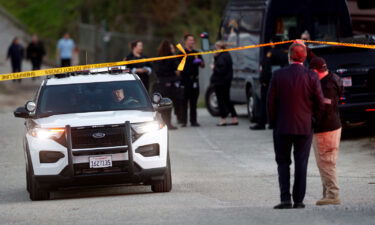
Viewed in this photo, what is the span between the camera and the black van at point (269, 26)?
75.9 feet

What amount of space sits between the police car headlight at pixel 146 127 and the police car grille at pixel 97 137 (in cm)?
19

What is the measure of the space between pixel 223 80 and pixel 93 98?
30.0 ft

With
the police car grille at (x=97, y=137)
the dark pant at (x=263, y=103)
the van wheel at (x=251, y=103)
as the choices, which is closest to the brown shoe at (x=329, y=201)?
the police car grille at (x=97, y=137)

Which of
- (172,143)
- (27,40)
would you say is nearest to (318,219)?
(172,143)

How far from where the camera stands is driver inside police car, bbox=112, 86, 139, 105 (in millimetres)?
14531

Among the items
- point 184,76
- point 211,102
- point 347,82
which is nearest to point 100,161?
point 347,82

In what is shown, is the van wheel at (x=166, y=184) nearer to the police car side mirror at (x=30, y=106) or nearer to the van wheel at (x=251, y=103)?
the police car side mirror at (x=30, y=106)

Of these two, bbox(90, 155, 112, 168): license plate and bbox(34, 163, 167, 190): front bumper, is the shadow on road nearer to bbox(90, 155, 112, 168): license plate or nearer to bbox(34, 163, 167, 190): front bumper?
bbox(34, 163, 167, 190): front bumper

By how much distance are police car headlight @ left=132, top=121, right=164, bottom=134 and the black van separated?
30.8ft

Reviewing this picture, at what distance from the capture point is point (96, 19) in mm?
51469

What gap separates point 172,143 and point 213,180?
571cm

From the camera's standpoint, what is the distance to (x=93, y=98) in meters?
14.6

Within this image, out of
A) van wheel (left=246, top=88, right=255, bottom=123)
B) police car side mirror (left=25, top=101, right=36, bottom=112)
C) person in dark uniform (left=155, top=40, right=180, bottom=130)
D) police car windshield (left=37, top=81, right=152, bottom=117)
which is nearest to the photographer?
police car side mirror (left=25, top=101, right=36, bottom=112)

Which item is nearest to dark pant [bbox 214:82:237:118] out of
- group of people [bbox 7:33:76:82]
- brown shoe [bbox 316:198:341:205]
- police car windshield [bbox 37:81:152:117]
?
police car windshield [bbox 37:81:152:117]
